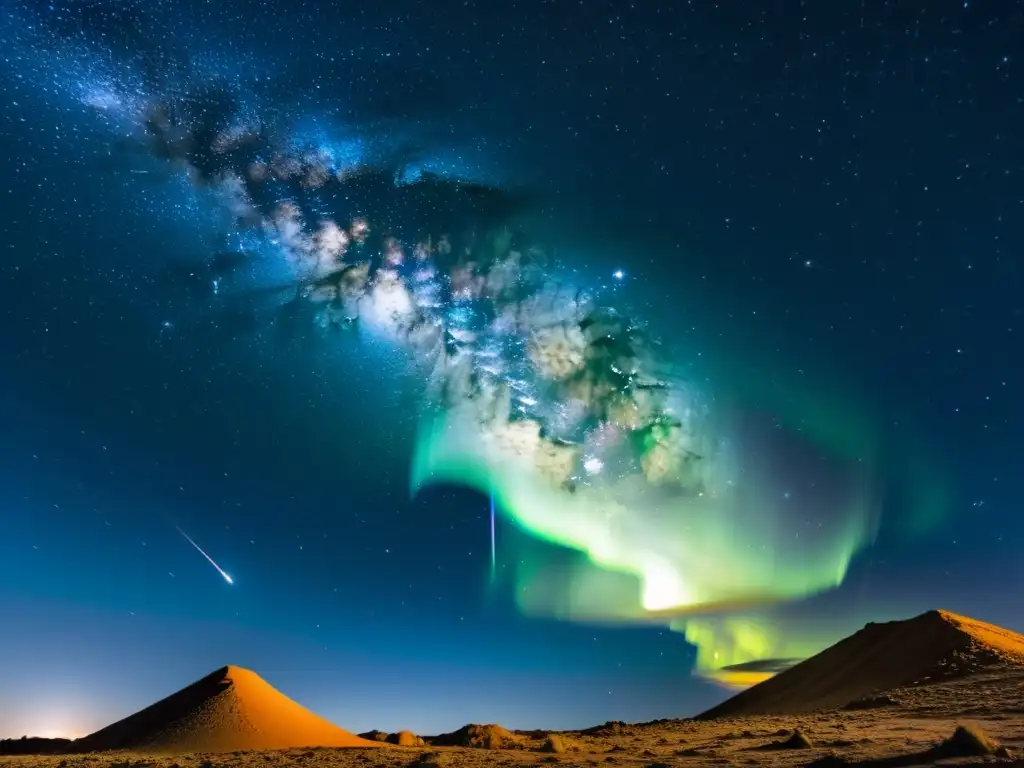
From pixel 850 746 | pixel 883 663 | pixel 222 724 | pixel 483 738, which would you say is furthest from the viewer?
pixel 883 663

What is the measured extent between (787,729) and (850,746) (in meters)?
8.70

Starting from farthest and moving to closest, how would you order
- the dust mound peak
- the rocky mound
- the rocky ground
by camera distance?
the rocky mound, the dust mound peak, the rocky ground

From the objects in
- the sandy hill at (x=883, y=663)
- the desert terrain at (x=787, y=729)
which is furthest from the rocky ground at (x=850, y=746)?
the sandy hill at (x=883, y=663)

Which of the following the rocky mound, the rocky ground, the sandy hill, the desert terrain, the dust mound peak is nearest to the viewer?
the rocky ground

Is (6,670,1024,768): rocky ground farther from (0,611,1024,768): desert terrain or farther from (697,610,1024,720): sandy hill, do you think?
(697,610,1024,720): sandy hill

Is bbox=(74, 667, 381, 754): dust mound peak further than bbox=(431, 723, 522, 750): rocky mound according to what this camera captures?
No

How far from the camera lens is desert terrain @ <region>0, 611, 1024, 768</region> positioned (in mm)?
16125

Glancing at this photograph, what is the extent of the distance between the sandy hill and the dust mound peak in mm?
29014

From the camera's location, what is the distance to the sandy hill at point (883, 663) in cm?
3848

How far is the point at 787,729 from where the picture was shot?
24.0m

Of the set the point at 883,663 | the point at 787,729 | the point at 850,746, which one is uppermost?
the point at 883,663

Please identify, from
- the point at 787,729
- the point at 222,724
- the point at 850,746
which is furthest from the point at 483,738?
the point at 850,746

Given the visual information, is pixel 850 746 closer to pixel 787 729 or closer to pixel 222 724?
pixel 787 729

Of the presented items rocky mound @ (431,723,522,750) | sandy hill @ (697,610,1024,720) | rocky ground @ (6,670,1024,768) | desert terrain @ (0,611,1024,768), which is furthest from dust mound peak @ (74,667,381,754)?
sandy hill @ (697,610,1024,720)
